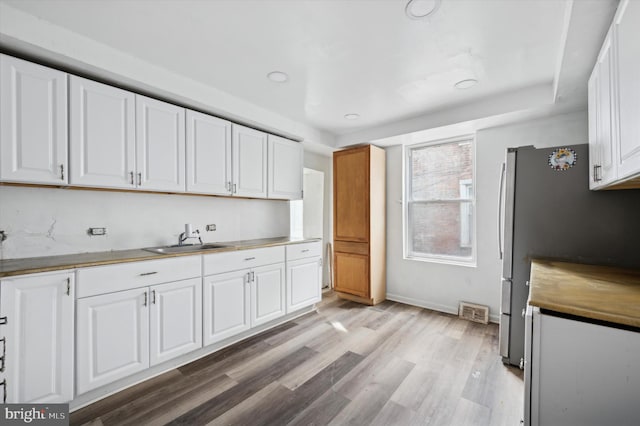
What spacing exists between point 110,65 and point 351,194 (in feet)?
9.81

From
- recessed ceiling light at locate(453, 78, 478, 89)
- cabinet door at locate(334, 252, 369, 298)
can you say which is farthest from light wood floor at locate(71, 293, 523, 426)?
recessed ceiling light at locate(453, 78, 478, 89)

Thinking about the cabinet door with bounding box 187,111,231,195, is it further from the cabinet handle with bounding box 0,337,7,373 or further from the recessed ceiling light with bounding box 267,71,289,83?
the cabinet handle with bounding box 0,337,7,373

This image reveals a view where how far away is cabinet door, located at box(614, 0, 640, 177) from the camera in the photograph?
3.70ft

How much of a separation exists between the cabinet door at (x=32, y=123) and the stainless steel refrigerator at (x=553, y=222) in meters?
3.47

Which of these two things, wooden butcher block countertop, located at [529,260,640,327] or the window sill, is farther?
the window sill

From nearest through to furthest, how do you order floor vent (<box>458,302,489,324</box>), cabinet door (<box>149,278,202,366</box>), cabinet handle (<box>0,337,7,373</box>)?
cabinet handle (<box>0,337,7,373</box>) → cabinet door (<box>149,278,202,366</box>) → floor vent (<box>458,302,489,324</box>)

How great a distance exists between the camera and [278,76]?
247 cm

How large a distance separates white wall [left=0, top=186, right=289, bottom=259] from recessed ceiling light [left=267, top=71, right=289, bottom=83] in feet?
4.84

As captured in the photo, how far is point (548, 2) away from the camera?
1593 mm

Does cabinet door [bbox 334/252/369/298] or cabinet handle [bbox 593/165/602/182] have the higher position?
cabinet handle [bbox 593/165/602/182]

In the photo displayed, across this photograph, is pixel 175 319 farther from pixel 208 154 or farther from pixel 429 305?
pixel 429 305

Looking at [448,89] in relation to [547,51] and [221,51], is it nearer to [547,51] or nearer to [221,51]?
[547,51]

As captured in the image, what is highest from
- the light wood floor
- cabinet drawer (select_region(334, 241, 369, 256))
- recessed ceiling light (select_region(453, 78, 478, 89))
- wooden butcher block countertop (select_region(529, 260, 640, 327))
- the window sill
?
recessed ceiling light (select_region(453, 78, 478, 89))

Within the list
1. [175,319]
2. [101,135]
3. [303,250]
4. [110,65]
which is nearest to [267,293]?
[303,250]
